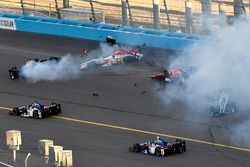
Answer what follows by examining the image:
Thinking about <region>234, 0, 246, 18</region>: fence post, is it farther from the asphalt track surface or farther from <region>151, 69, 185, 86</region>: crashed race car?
<region>151, 69, 185, 86</region>: crashed race car

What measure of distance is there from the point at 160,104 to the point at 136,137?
4.02 m

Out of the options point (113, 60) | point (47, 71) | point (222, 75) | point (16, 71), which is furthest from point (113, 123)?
point (16, 71)

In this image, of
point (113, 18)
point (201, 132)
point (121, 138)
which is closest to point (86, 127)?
point (121, 138)

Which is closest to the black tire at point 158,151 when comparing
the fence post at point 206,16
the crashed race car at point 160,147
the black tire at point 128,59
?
the crashed race car at point 160,147

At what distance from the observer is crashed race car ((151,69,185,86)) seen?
37.2m

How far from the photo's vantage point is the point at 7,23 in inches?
2007

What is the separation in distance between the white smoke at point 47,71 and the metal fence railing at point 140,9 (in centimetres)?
635

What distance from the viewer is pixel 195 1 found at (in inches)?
1786

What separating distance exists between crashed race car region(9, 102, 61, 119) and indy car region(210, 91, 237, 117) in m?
5.72

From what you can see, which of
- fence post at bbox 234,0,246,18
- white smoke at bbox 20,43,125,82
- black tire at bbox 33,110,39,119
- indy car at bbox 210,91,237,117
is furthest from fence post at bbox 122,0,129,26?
indy car at bbox 210,91,237,117

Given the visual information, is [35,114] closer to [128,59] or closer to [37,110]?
[37,110]

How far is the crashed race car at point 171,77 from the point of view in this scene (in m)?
37.2

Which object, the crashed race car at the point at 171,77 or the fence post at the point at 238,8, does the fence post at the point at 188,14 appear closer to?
the fence post at the point at 238,8

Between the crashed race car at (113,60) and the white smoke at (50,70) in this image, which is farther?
the crashed race car at (113,60)
